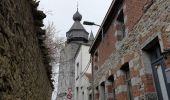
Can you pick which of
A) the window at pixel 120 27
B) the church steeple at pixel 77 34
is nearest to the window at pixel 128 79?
the window at pixel 120 27

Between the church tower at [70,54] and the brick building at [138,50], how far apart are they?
18.6 meters

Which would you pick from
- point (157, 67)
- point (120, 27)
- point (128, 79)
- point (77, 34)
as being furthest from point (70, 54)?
point (157, 67)

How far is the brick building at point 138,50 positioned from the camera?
5.21 m

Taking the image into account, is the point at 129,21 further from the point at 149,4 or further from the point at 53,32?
the point at 53,32

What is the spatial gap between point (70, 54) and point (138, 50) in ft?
85.9

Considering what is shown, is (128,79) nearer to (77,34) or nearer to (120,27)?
(120,27)

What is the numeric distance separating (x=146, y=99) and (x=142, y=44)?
5.21ft

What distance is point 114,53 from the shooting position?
28.9 ft

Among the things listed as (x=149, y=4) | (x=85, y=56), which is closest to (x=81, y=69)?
(x=85, y=56)

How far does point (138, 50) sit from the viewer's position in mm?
6418

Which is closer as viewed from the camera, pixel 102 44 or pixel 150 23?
pixel 150 23

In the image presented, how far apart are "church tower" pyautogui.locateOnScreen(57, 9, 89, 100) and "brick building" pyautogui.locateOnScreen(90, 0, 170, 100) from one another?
1862cm

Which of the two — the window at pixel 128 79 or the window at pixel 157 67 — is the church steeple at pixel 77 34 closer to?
the window at pixel 128 79

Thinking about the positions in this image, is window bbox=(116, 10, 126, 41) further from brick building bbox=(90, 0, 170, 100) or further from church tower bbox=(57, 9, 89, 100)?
church tower bbox=(57, 9, 89, 100)
